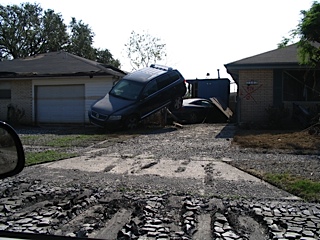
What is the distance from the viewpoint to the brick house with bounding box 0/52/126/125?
18750mm

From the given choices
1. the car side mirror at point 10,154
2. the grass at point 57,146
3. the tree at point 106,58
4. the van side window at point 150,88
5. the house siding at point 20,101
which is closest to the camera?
the car side mirror at point 10,154

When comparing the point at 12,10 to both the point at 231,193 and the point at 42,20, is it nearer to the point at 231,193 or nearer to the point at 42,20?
the point at 42,20

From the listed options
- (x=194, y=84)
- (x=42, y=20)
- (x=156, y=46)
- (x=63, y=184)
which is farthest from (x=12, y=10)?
(x=63, y=184)

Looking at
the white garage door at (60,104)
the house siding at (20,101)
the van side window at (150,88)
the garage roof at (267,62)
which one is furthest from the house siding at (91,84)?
the garage roof at (267,62)

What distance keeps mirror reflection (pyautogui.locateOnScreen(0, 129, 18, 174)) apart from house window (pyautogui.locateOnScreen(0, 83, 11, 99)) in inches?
733

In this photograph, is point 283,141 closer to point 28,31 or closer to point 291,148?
point 291,148

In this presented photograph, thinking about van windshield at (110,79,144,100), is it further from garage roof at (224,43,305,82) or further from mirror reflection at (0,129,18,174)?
mirror reflection at (0,129,18,174)

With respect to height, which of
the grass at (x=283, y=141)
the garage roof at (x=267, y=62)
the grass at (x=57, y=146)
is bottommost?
the grass at (x=57, y=146)

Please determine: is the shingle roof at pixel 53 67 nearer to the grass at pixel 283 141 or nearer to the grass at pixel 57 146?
the grass at pixel 57 146

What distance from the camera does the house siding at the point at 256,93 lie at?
650 inches

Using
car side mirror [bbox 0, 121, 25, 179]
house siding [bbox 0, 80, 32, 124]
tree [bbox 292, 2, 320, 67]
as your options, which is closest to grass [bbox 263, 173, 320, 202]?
car side mirror [bbox 0, 121, 25, 179]

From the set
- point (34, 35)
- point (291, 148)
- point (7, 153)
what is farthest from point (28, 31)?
point (7, 153)

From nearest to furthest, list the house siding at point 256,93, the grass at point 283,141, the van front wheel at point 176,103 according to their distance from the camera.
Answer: the grass at point 283,141 → the house siding at point 256,93 → the van front wheel at point 176,103

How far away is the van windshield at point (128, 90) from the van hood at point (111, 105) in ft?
0.91
